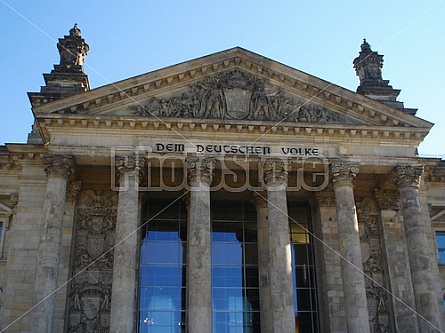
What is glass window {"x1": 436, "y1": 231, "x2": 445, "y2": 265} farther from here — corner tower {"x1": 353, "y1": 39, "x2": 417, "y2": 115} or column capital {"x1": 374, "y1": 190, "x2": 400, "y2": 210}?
corner tower {"x1": 353, "y1": 39, "x2": 417, "y2": 115}

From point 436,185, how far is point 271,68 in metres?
12.0

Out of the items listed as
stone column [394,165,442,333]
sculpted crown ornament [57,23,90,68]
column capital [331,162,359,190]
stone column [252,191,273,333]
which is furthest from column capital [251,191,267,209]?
sculpted crown ornament [57,23,90,68]

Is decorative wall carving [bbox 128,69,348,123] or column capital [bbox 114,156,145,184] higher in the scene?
decorative wall carving [bbox 128,69,348,123]

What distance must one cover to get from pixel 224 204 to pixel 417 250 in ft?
34.2

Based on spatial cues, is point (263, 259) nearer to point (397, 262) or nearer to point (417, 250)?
point (397, 262)

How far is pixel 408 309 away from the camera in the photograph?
29359mm

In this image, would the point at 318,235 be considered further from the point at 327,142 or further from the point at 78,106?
the point at 78,106

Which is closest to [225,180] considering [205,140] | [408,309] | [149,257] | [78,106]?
[205,140]

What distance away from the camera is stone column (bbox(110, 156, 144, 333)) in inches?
979

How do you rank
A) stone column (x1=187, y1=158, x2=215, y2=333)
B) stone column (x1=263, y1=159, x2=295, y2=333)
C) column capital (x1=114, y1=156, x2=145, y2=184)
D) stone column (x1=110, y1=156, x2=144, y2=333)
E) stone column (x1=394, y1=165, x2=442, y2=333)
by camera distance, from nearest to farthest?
stone column (x1=110, y1=156, x2=144, y2=333) < stone column (x1=187, y1=158, x2=215, y2=333) < stone column (x1=263, y1=159, x2=295, y2=333) < stone column (x1=394, y1=165, x2=442, y2=333) < column capital (x1=114, y1=156, x2=145, y2=184)

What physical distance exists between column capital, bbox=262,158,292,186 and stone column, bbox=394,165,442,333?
5665 millimetres

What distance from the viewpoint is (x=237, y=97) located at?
97.8ft

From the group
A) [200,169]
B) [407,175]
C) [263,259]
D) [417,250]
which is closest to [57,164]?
[200,169]

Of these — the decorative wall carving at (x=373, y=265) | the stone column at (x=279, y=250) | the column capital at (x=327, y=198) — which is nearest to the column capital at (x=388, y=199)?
the decorative wall carving at (x=373, y=265)
